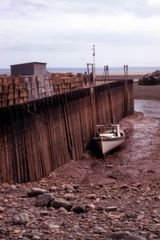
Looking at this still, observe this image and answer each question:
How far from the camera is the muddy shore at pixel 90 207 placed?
1223 centimetres

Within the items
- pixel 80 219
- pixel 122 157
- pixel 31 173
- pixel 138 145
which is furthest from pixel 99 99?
pixel 80 219

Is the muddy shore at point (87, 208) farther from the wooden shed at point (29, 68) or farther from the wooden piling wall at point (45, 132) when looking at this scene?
the wooden shed at point (29, 68)

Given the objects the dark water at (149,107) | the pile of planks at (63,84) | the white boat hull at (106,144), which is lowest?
the dark water at (149,107)

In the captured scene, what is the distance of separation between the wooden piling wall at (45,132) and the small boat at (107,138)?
2.43 feet

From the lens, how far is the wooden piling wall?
21312 mm

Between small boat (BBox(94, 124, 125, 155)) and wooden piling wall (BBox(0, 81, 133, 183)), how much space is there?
29.1 inches

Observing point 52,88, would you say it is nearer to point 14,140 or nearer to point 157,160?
point 157,160

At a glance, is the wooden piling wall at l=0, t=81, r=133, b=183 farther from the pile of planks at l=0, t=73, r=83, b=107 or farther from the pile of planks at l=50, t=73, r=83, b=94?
the pile of planks at l=50, t=73, r=83, b=94

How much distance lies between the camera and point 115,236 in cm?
1184

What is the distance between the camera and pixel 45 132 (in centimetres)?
2578

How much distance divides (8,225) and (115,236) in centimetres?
263

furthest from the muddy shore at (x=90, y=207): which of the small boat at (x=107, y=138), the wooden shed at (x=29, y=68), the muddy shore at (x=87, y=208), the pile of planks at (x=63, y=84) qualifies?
the wooden shed at (x=29, y=68)

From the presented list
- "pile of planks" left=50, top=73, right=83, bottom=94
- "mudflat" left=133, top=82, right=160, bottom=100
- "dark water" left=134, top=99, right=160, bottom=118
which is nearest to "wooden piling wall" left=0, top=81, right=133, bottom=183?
"pile of planks" left=50, top=73, right=83, bottom=94

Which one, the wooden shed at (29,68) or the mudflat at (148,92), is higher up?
the wooden shed at (29,68)
